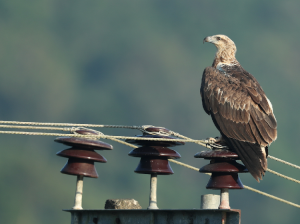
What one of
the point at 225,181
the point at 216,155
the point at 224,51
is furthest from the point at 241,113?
the point at 224,51

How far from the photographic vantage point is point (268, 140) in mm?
9109

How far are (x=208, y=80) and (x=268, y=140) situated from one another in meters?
2.09

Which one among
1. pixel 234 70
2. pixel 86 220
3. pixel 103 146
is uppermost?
pixel 234 70

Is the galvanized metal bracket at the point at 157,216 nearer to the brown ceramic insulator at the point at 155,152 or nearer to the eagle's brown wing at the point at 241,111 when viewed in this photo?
the brown ceramic insulator at the point at 155,152

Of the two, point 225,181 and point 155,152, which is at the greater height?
point 155,152

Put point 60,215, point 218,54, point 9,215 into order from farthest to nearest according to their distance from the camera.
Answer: point 60,215 → point 9,215 → point 218,54

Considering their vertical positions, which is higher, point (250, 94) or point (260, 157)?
point (250, 94)

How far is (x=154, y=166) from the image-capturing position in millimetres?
8477

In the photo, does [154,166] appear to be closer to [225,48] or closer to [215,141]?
[215,141]

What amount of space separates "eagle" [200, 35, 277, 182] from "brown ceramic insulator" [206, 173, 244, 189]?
723mm

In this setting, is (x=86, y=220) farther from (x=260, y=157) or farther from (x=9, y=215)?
(x=9, y=215)

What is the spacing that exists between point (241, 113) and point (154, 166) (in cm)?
227

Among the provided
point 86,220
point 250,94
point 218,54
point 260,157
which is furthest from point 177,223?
point 218,54

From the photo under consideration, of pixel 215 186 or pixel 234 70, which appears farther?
pixel 234 70
